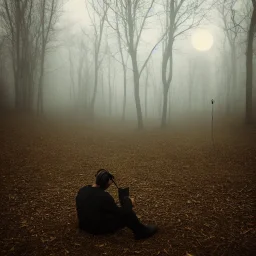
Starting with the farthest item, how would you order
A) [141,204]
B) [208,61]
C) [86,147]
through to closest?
[208,61]
[86,147]
[141,204]

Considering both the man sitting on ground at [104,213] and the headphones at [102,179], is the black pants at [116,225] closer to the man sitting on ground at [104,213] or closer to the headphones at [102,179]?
the man sitting on ground at [104,213]

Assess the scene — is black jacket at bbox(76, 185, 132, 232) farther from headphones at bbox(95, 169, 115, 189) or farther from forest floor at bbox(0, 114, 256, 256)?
forest floor at bbox(0, 114, 256, 256)

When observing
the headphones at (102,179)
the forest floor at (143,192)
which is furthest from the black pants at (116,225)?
the headphones at (102,179)

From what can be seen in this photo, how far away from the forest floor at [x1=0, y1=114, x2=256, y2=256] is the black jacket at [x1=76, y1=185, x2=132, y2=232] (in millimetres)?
409

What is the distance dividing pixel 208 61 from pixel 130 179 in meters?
54.3

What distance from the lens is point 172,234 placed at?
14.4 feet

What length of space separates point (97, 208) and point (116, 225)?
593 mm

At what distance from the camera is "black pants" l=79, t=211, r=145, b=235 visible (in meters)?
→ 4.12

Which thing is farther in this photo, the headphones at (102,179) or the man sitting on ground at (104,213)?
the headphones at (102,179)

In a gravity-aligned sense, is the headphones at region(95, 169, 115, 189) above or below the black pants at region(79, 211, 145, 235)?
above

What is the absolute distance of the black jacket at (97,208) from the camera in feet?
13.3

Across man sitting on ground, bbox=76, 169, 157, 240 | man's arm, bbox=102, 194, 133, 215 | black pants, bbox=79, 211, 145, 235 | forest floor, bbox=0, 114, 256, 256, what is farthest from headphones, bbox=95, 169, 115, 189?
forest floor, bbox=0, 114, 256, 256

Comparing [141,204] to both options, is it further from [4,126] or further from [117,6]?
[117,6]

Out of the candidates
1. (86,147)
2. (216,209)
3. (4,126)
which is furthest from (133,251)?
(4,126)
